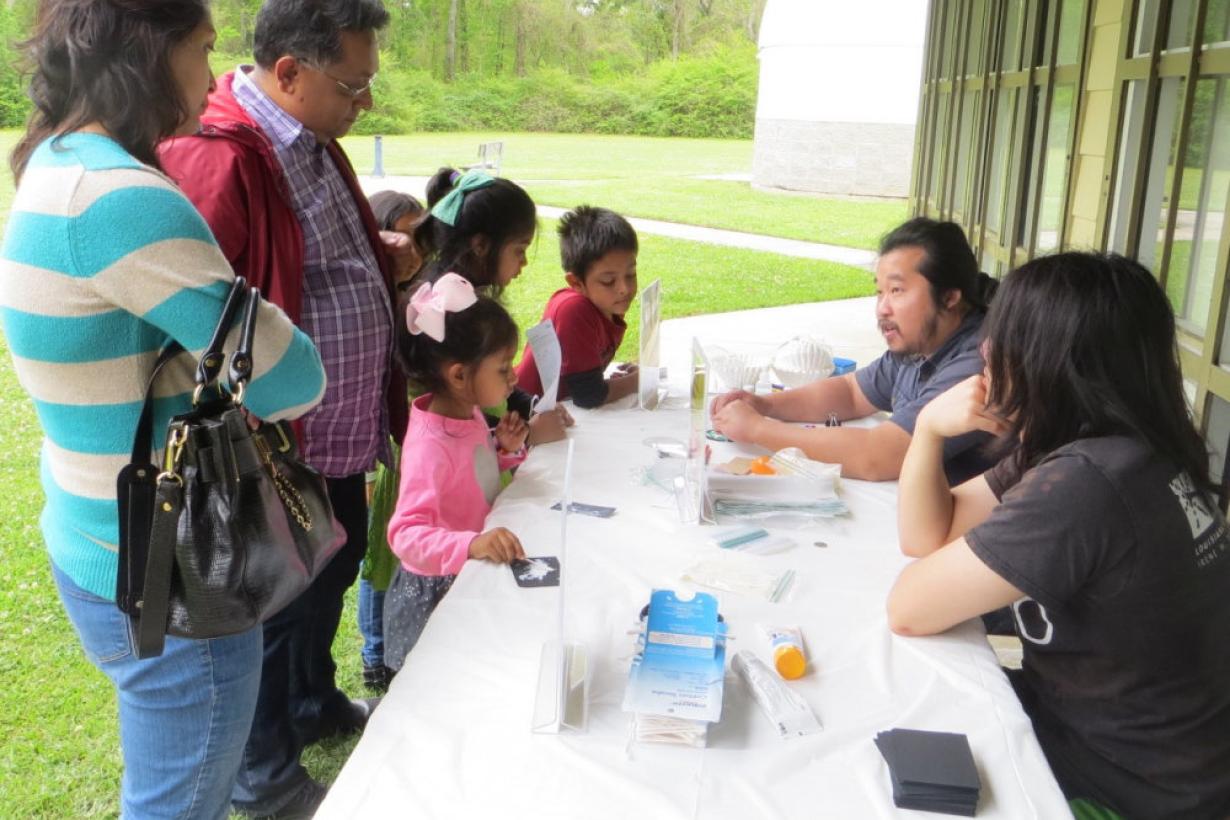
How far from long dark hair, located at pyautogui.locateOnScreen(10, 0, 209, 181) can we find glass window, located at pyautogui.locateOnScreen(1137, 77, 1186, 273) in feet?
6.66

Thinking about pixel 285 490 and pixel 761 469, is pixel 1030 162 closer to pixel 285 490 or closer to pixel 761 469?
pixel 761 469

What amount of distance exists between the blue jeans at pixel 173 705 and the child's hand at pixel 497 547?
35 centimetres

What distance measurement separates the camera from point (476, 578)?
1.39 meters

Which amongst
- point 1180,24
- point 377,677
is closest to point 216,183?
point 377,677

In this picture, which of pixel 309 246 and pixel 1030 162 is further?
pixel 1030 162

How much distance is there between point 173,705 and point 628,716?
55cm

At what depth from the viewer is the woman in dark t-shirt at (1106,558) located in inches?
44.5

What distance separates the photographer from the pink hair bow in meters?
1.65

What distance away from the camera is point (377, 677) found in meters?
2.36

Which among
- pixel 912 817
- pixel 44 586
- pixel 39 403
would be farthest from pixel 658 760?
pixel 44 586

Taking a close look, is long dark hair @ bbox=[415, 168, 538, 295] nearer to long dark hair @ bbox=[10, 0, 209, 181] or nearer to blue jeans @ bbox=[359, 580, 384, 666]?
blue jeans @ bbox=[359, 580, 384, 666]

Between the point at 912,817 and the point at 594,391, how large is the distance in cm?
157

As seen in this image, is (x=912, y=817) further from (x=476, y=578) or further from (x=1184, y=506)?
A: (x=476, y=578)

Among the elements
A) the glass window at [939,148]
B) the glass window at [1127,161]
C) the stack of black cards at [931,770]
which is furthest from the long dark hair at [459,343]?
the glass window at [939,148]
